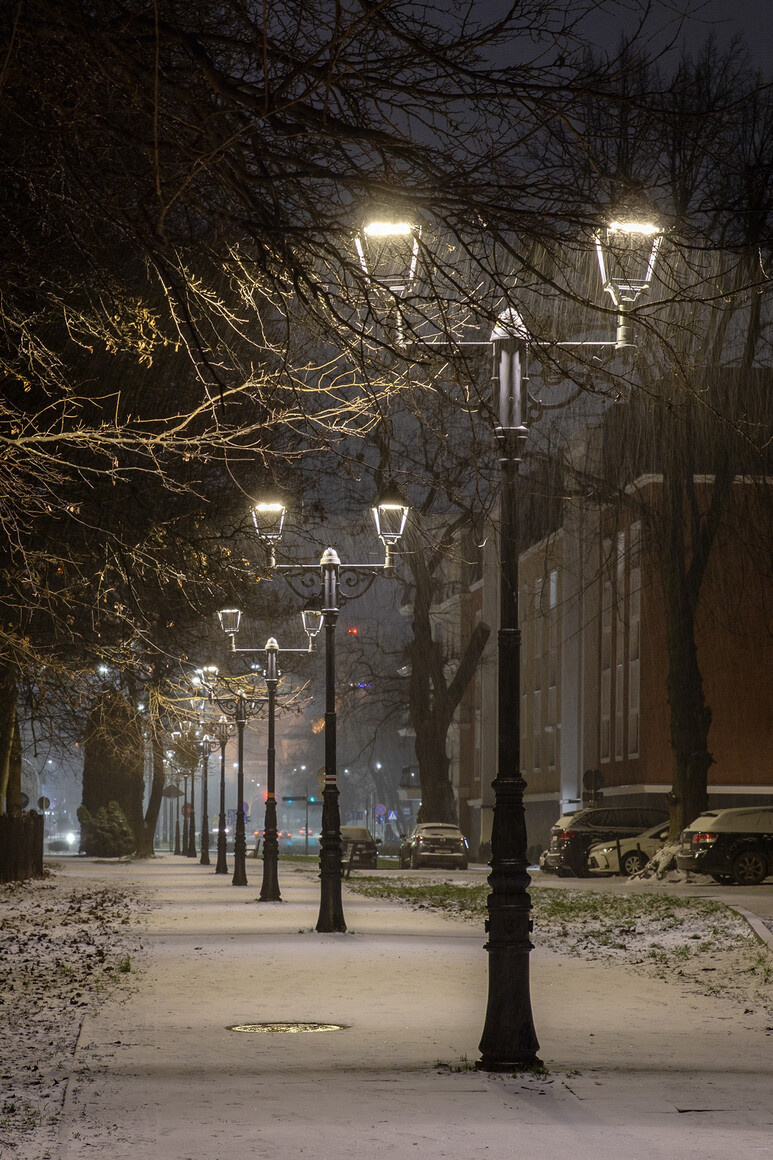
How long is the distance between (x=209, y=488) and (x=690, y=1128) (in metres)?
15.1

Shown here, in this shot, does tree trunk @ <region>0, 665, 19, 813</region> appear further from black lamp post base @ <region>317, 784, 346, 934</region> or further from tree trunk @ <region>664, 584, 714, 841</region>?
tree trunk @ <region>664, 584, 714, 841</region>

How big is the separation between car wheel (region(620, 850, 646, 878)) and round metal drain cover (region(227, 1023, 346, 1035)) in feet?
89.3

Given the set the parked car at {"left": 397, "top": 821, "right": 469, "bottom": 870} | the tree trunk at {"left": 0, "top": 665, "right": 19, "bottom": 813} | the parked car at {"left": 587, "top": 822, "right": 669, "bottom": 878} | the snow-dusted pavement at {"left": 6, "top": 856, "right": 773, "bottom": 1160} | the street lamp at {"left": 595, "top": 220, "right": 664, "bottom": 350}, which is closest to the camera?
the snow-dusted pavement at {"left": 6, "top": 856, "right": 773, "bottom": 1160}

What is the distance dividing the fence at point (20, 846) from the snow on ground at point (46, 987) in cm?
466

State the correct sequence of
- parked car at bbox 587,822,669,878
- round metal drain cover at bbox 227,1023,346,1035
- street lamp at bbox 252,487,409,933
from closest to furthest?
round metal drain cover at bbox 227,1023,346,1035 → street lamp at bbox 252,487,409,933 → parked car at bbox 587,822,669,878

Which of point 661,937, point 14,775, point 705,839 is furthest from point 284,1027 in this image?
point 14,775

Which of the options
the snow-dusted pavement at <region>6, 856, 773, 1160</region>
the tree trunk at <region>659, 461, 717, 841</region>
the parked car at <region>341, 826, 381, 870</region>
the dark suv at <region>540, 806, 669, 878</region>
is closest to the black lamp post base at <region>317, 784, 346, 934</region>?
the snow-dusted pavement at <region>6, 856, 773, 1160</region>

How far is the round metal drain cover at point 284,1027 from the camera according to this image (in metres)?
10.9

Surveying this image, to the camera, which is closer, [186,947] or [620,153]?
[620,153]

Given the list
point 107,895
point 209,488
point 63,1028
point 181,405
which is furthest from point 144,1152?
point 107,895

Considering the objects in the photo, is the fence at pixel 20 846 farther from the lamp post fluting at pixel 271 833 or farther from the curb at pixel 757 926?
the curb at pixel 757 926

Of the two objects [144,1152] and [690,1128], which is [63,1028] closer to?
[144,1152]

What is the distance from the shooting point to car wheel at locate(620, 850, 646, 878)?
3762 centimetres

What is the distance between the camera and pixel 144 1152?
6.94m
